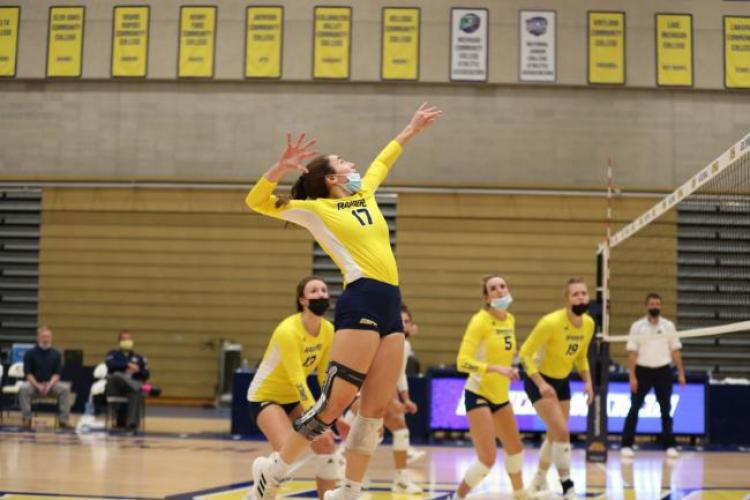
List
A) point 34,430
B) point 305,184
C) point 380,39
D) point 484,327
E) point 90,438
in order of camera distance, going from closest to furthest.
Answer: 1. point 305,184
2. point 484,327
3. point 90,438
4. point 34,430
5. point 380,39

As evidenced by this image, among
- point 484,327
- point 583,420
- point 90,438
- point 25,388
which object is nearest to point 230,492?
point 484,327

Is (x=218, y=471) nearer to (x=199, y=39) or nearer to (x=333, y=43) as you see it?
(x=333, y=43)

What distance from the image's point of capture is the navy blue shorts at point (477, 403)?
8516 millimetres

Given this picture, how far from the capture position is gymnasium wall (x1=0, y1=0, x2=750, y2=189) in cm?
2059

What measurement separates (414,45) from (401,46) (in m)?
0.28

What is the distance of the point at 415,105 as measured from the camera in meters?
20.7

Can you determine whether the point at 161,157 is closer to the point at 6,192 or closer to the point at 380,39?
→ the point at 6,192

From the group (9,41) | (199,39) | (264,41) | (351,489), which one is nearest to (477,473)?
(351,489)

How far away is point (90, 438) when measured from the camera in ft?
48.3

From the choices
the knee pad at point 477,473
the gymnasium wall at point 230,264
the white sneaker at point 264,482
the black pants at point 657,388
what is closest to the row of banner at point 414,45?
the gymnasium wall at point 230,264

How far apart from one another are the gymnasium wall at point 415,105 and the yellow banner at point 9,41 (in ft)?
4.37

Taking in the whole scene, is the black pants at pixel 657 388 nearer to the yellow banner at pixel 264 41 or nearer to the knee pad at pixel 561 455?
the knee pad at pixel 561 455

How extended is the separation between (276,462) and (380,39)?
51.8 feet

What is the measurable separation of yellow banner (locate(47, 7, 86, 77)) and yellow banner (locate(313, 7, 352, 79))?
5.23 m
